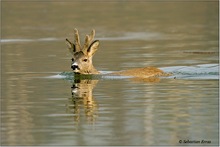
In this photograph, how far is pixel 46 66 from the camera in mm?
26344

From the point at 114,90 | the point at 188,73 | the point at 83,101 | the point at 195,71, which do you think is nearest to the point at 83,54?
the point at 114,90

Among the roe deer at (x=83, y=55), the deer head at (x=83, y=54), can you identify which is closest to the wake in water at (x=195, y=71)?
the roe deer at (x=83, y=55)

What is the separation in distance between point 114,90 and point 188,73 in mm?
3508

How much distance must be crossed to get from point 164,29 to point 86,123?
2694 centimetres

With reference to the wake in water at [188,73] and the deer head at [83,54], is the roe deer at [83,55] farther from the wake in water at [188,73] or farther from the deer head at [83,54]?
the wake in water at [188,73]

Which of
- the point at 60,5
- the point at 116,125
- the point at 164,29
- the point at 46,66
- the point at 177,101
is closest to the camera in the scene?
the point at 116,125

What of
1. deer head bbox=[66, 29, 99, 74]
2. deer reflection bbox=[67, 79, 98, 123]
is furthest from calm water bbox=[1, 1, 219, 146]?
deer head bbox=[66, 29, 99, 74]

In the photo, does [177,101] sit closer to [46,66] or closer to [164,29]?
[46,66]

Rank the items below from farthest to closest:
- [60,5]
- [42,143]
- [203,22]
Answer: [60,5], [203,22], [42,143]

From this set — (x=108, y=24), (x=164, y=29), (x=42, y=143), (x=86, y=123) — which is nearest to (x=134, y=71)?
(x=86, y=123)

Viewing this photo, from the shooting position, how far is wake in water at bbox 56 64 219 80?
893 inches

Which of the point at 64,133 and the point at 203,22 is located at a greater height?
the point at 203,22

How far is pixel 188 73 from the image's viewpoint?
23.2m

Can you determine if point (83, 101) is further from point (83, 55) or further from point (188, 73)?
point (188, 73)
